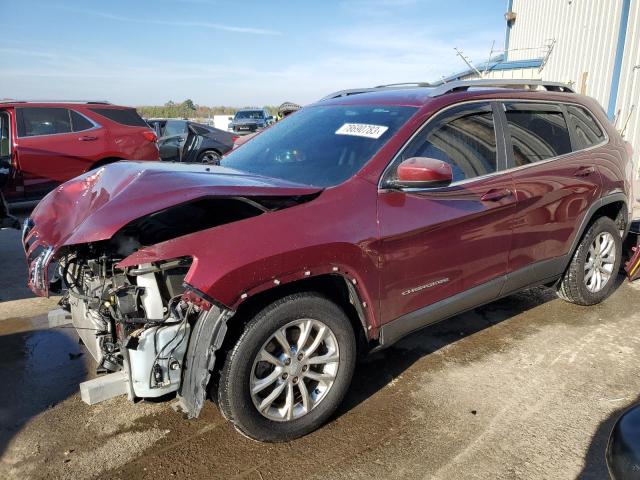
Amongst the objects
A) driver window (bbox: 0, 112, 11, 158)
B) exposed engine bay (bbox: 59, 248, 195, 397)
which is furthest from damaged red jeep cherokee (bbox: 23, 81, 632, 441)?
driver window (bbox: 0, 112, 11, 158)

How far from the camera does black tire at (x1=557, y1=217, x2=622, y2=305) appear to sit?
429cm

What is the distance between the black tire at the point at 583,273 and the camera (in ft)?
14.1

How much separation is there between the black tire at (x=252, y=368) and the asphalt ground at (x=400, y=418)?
0.42 feet

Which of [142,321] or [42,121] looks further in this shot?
[42,121]

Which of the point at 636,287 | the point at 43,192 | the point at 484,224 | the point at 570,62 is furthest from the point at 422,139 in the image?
the point at 570,62

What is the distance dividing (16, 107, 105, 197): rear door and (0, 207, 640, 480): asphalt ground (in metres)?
5.10

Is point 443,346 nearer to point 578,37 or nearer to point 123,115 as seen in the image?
point 123,115

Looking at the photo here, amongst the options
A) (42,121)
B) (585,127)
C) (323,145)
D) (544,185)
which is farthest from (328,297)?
(42,121)

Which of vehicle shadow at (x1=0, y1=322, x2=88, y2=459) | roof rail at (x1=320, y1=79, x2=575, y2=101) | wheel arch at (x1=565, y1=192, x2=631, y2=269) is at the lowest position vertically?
vehicle shadow at (x1=0, y1=322, x2=88, y2=459)

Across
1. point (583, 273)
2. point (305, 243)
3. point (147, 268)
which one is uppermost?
point (305, 243)

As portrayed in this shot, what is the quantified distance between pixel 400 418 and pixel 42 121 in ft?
27.1

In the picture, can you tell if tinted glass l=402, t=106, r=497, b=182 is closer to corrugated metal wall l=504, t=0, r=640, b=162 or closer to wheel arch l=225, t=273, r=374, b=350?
wheel arch l=225, t=273, r=374, b=350

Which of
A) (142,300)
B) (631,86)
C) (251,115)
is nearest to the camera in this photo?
(142,300)

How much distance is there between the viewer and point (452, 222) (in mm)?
3090
